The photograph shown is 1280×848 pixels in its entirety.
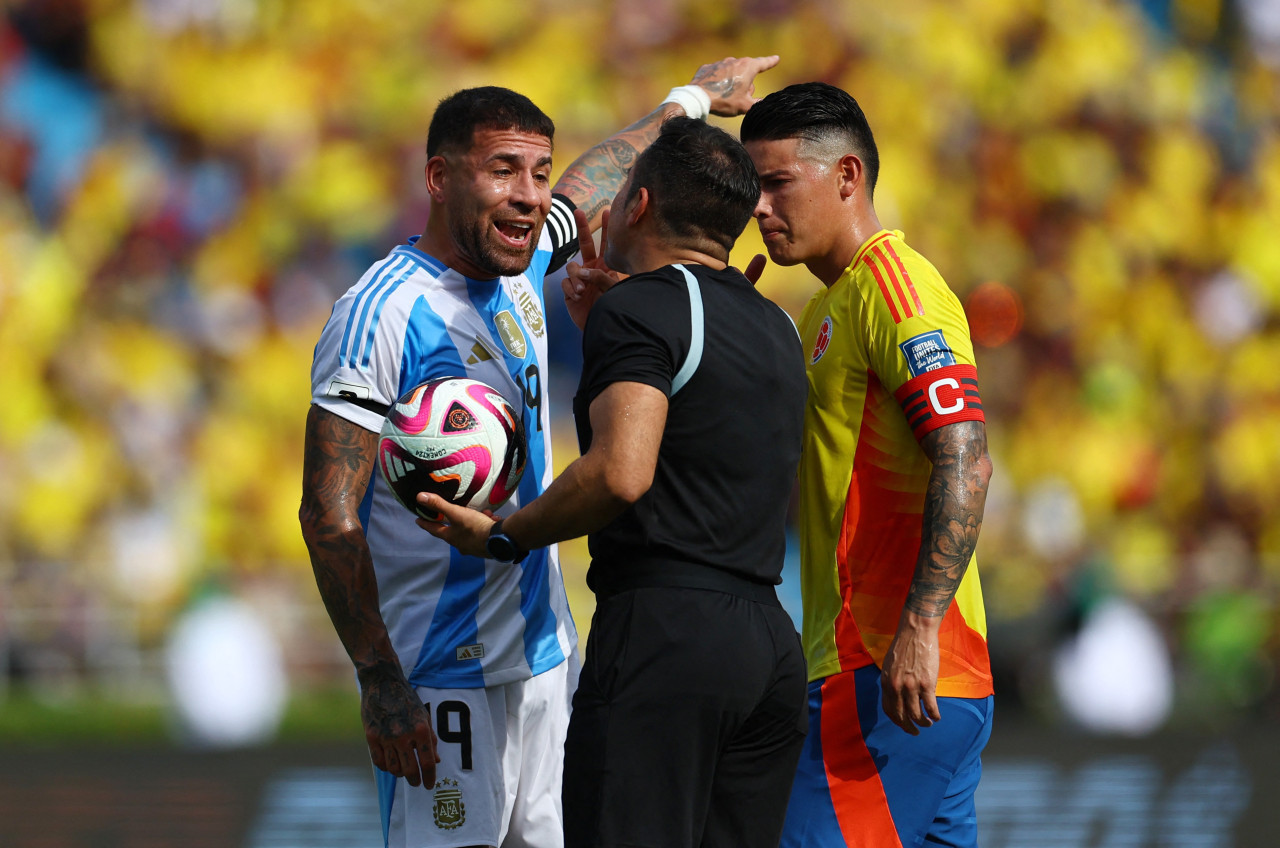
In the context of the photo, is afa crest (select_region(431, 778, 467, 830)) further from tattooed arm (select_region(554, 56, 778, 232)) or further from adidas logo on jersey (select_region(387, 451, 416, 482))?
tattooed arm (select_region(554, 56, 778, 232))

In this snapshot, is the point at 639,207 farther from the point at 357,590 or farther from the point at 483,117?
the point at 357,590

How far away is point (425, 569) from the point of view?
364 centimetres

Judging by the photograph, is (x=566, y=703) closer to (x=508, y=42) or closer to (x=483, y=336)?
(x=483, y=336)

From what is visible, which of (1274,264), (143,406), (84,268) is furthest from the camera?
(1274,264)

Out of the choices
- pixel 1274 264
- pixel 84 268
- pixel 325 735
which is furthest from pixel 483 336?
pixel 1274 264

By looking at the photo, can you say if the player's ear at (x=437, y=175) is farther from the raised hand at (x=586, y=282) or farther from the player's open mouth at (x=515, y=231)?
the raised hand at (x=586, y=282)

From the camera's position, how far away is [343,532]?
3.31 metres

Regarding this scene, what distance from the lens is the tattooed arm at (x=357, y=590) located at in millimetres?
3309

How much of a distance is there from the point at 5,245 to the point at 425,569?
10.9 meters

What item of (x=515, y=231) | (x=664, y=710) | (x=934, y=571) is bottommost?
(x=664, y=710)

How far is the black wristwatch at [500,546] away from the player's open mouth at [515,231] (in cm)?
97

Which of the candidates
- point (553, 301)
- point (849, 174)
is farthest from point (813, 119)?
point (553, 301)

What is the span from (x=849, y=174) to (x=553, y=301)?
29.6 ft

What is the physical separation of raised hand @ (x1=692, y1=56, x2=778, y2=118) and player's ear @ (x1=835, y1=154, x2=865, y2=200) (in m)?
1.24
